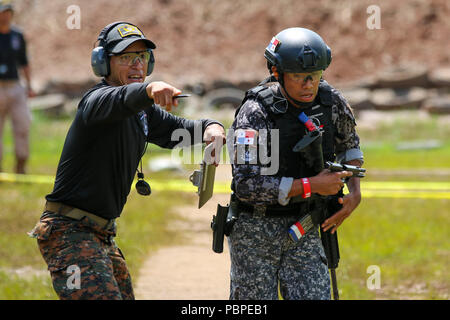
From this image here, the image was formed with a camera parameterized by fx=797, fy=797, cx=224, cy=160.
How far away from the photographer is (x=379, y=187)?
13.6m

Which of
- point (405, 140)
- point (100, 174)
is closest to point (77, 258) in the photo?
point (100, 174)

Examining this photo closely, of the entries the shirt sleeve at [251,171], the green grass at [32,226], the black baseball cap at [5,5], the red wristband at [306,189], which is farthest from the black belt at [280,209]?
the black baseball cap at [5,5]

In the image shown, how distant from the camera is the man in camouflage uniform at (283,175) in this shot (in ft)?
15.6

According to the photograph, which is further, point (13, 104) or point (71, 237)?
point (13, 104)

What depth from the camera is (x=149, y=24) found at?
110 feet

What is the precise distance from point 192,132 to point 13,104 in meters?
9.02

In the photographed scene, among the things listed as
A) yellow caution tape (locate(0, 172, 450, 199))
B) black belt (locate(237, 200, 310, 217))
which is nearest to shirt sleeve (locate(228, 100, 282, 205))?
black belt (locate(237, 200, 310, 217))

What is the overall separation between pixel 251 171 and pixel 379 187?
921 centimetres

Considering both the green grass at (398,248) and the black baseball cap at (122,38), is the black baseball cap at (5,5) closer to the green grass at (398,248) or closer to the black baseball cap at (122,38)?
the green grass at (398,248)

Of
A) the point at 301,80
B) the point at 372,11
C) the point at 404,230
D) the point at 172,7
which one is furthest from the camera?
the point at 172,7

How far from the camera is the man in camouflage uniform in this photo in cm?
477
